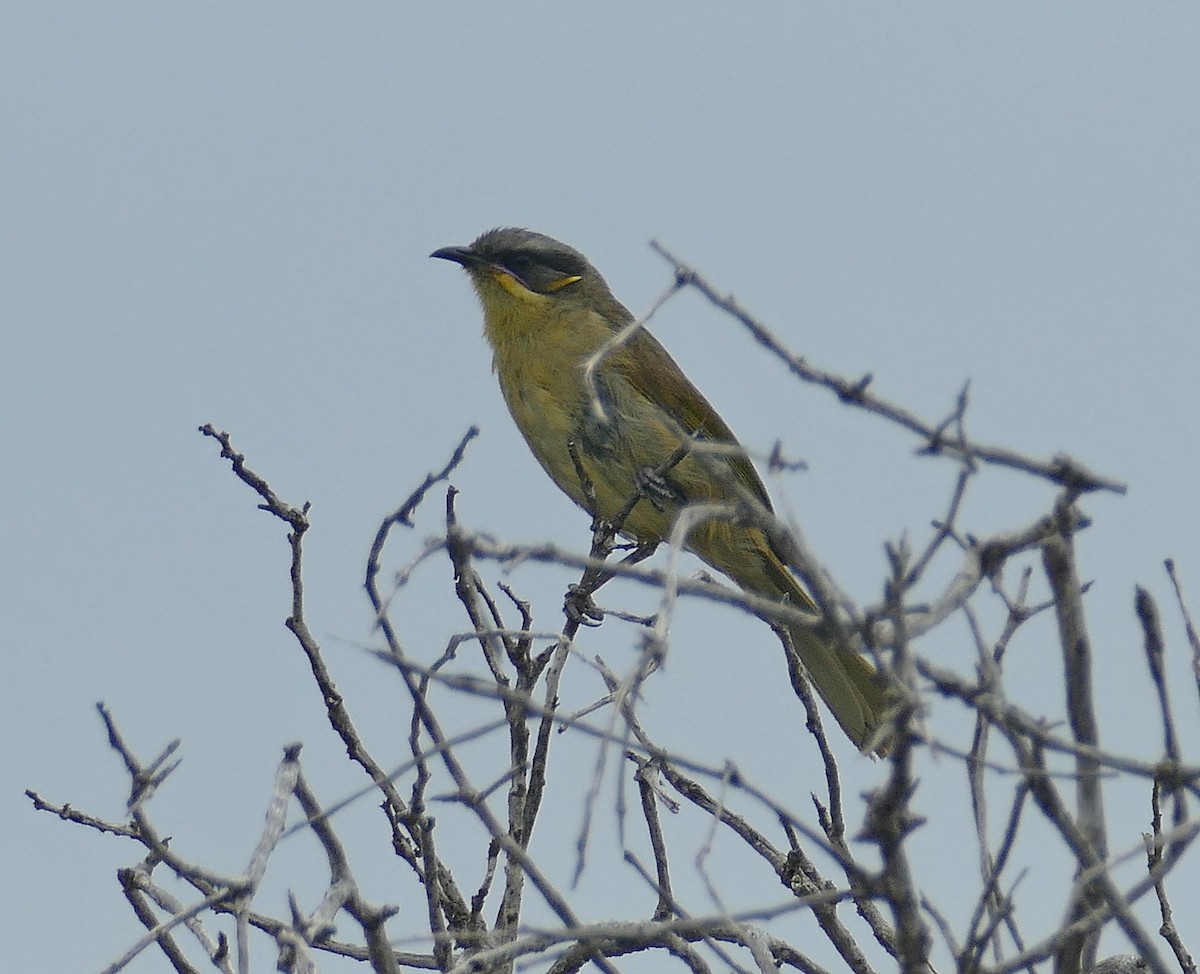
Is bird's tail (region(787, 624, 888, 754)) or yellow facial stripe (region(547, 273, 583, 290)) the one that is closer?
bird's tail (region(787, 624, 888, 754))

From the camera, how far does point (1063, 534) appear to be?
196cm

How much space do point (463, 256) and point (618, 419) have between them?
57.9 inches

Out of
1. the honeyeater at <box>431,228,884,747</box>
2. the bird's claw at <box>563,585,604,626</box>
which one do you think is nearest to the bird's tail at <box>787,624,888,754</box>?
the honeyeater at <box>431,228,884,747</box>

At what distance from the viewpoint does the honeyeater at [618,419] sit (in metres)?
6.50

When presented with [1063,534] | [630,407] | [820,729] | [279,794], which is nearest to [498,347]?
[630,407]

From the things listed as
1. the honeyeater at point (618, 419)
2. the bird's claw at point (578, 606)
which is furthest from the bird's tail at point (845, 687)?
the bird's claw at point (578, 606)

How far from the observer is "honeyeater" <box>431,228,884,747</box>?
21.3 ft

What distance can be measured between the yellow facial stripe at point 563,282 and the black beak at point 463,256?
38cm

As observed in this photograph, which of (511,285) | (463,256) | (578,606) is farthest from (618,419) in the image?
(578,606)

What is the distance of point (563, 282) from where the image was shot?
777 centimetres

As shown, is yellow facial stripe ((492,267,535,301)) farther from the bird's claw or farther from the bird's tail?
the bird's claw

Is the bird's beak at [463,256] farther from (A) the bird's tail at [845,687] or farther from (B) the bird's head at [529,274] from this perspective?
(A) the bird's tail at [845,687]

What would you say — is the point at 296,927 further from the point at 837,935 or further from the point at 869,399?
the point at 837,935

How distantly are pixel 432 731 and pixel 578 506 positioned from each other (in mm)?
3553
